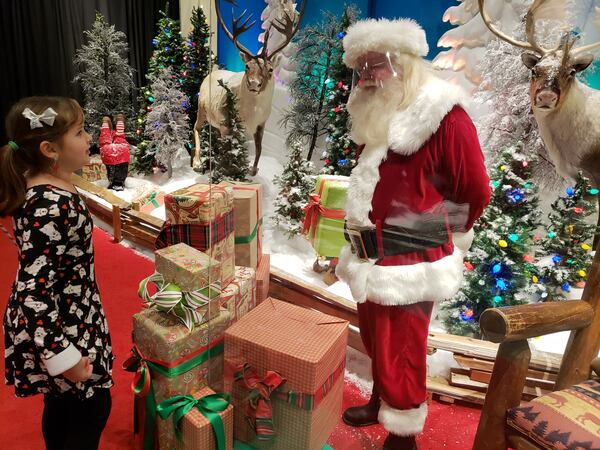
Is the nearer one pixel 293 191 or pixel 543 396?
pixel 543 396

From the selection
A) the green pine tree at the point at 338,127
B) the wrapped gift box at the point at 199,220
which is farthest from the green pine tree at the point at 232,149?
the wrapped gift box at the point at 199,220

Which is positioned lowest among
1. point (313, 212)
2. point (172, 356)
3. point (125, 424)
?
point (125, 424)

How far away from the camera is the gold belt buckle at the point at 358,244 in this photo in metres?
1.56

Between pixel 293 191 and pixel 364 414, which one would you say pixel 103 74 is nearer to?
pixel 293 191

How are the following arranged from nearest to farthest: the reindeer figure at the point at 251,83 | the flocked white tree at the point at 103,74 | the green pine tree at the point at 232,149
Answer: the reindeer figure at the point at 251,83, the green pine tree at the point at 232,149, the flocked white tree at the point at 103,74

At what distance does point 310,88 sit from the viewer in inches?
89.6

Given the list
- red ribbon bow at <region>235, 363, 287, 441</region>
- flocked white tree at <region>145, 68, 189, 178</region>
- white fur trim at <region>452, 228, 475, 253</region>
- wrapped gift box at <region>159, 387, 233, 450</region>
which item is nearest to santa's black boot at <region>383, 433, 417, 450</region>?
red ribbon bow at <region>235, 363, 287, 441</region>

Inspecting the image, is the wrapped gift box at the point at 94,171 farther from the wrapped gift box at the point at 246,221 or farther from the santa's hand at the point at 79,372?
the santa's hand at the point at 79,372

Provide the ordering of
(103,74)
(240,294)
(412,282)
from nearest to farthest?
(412,282) → (240,294) → (103,74)

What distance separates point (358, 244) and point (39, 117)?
41.7 inches

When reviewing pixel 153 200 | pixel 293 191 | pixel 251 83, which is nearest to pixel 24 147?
pixel 251 83

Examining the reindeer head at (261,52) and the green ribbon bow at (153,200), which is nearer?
the reindeer head at (261,52)

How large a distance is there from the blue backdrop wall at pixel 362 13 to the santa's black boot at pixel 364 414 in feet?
4.60

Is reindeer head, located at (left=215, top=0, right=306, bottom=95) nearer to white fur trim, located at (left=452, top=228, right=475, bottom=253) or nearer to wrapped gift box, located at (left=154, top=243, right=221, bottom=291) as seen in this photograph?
wrapped gift box, located at (left=154, top=243, right=221, bottom=291)
